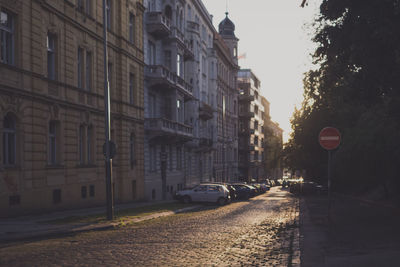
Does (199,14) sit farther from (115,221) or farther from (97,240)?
(97,240)

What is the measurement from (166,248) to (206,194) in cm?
2184

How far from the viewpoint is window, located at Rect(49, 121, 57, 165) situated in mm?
24484

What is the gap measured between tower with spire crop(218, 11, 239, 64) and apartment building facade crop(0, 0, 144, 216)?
54432mm

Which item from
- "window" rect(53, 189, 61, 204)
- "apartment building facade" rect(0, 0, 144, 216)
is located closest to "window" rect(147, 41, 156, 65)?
"apartment building facade" rect(0, 0, 144, 216)

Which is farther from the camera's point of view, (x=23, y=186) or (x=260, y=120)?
(x=260, y=120)

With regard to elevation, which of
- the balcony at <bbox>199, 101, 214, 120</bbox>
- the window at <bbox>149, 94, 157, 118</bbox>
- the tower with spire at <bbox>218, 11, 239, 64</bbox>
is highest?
the tower with spire at <bbox>218, 11, 239, 64</bbox>

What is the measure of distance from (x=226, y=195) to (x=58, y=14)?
49.8ft

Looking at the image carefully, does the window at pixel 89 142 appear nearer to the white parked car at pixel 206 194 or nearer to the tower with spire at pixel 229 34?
the white parked car at pixel 206 194

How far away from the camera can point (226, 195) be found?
3394 cm

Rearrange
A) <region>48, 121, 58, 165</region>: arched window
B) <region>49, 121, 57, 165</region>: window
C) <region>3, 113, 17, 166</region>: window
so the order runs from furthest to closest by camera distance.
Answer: <region>48, 121, 58, 165</region>: arched window → <region>49, 121, 57, 165</region>: window → <region>3, 113, 17, 166</region>: window

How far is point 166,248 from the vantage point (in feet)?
40.2

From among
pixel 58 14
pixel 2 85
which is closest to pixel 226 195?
pixel 58 14

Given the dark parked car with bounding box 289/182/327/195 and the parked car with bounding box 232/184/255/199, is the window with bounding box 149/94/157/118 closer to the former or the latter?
the parked car with bounding box 232/184/255/199

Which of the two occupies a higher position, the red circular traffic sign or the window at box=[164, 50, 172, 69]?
the window at box=[164, 50, 172, 69]
